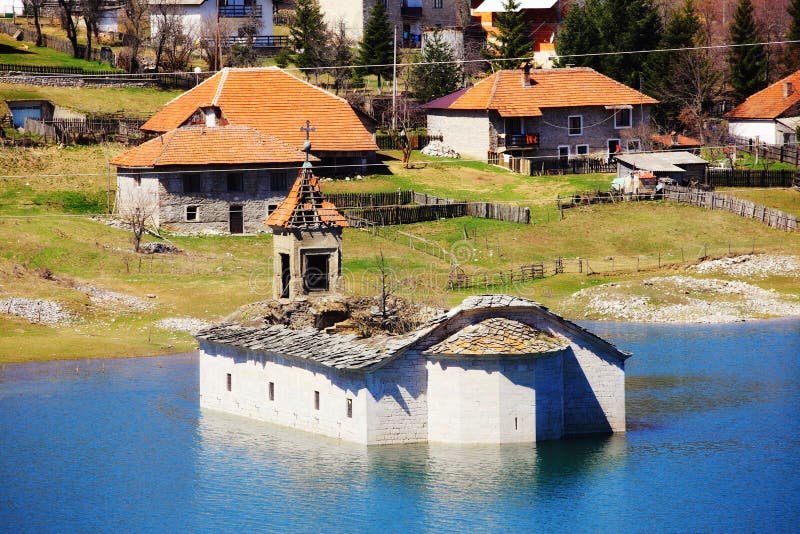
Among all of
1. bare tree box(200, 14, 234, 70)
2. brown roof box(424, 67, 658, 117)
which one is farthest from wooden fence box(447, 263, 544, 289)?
A: bare tree box(200, 14, 234, 70)

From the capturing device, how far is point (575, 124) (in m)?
116

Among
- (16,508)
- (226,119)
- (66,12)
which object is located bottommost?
(16,508)

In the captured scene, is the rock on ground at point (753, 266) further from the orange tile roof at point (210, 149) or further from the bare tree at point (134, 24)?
the bare tree at point (134, 24)

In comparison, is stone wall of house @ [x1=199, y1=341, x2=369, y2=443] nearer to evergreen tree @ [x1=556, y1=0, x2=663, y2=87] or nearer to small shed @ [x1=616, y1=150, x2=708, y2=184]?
small shed @ [x1=616, y1=150, x2=708, y2=184]

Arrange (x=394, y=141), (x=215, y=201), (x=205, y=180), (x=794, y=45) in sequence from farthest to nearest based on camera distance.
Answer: (x=794, y=45)
(x=394, y=141)
(x=205, y=180)
(x=215, y=201)

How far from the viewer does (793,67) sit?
438 feet

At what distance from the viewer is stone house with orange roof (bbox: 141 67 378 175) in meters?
106

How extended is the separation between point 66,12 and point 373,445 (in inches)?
3588

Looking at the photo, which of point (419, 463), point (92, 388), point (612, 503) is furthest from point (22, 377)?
point (612, 503)

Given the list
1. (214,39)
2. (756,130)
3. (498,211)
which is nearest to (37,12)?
(214,39)

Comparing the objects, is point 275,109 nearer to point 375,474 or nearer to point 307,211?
point 307,211

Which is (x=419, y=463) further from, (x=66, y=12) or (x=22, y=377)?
(x=66, y=12)

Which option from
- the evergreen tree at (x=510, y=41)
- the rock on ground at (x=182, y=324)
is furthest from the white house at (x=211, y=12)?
the rock on ground at (x=182, y=324)

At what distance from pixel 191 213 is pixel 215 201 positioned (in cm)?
155
